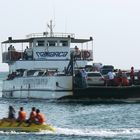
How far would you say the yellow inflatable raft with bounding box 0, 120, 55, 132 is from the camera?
36.4 meters

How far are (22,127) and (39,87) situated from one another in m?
22.6

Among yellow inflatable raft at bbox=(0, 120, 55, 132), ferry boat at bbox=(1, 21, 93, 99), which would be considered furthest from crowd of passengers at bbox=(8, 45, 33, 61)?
yellow inflatable raft at bbox=(0, 120, 55, 132)

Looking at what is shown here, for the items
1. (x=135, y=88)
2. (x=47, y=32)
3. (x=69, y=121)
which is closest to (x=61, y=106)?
(x=135, y=88)

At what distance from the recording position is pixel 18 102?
198ft

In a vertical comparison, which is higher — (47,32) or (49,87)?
(47,32)

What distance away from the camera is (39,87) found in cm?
5938

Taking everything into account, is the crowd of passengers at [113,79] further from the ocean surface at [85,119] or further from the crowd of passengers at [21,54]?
the crowd of passengers at [21,54]

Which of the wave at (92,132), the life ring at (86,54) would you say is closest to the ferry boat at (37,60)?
the life ring at (86,54)

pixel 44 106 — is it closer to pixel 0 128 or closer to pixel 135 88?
pixel 135 88

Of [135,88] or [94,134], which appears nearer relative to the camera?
[94,134]

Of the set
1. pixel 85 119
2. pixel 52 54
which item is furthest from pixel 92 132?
pixel 52 54

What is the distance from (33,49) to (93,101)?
1181 cm

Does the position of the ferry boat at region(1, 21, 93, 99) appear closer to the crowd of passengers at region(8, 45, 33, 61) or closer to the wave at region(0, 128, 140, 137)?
the crowd of passengers at region(8, 45, 33, 61)

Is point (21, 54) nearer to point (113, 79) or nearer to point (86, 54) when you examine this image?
point (86, 54)
